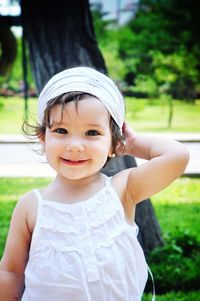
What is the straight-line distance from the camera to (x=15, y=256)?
5.54 feet

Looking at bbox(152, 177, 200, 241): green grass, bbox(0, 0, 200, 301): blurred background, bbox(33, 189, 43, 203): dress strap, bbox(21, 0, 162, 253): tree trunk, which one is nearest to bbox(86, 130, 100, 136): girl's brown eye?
bbox(33, 189, 43, 203): dress strap

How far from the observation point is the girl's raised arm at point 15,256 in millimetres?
1666

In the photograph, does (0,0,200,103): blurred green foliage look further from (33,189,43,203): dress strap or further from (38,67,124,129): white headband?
(33,189,43,203): dress strap

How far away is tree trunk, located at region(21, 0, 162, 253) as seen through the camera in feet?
10.2

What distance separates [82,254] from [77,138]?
1.29ft

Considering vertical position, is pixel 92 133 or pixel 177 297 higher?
pixel 92 133

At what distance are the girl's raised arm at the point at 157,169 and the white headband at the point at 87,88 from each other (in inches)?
7.0

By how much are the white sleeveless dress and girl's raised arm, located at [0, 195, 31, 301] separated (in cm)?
7

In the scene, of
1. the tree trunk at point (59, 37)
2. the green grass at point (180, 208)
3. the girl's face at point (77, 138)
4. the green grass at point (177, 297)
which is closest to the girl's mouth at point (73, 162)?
the girl's face at point (77, 138)

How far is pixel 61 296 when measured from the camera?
156cm

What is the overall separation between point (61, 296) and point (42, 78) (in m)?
2.00

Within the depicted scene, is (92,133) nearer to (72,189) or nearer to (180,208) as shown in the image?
(72,189)

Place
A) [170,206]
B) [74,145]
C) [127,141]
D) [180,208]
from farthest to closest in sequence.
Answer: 1. [170,206]
2. [180,208]
3. [127,141]
4. [74,145]

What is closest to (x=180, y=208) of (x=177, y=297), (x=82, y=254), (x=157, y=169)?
(x=177, y=297)
